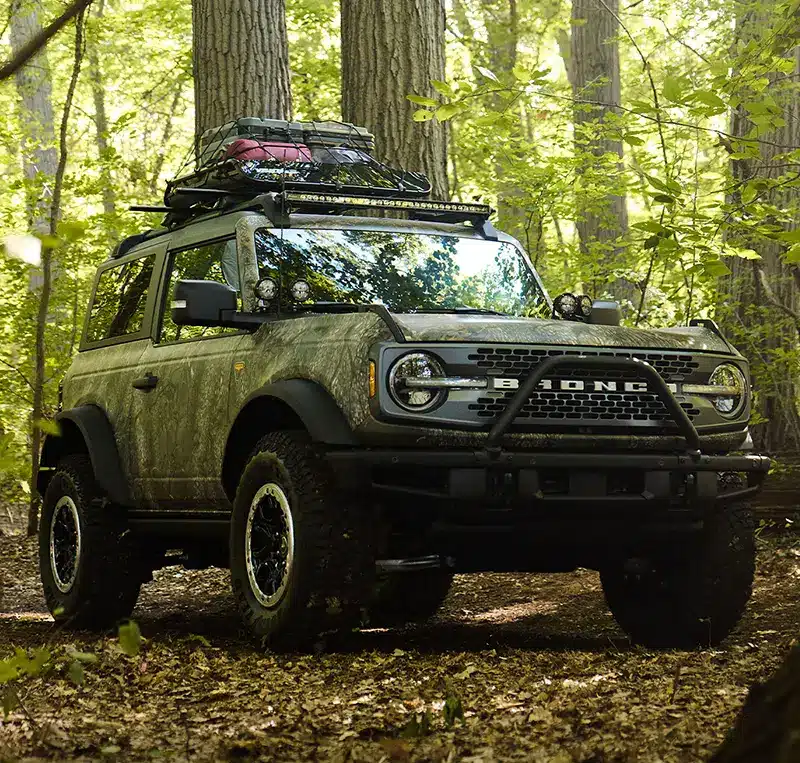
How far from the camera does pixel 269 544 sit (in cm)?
570

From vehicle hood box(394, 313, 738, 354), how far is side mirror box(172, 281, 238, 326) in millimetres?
849

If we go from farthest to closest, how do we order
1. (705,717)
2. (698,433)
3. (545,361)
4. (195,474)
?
(195,474)
(698,433)
(545,361)
(705,717)

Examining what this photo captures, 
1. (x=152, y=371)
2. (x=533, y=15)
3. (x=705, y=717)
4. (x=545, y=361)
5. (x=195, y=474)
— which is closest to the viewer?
(x=705, y=717)

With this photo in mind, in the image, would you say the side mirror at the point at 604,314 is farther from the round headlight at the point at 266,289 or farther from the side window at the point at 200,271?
the side window at the point at 200,271

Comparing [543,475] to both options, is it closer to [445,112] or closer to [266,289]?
[266,289]

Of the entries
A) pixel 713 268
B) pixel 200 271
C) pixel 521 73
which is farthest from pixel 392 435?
pixel 521 73

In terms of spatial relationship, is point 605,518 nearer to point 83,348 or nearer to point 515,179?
point 83,348

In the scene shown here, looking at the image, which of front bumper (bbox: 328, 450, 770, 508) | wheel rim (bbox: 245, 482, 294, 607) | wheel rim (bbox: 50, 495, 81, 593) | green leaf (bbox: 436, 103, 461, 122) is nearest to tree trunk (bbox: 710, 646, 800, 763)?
front bumper (bbox: 328, 450, 770, 508)

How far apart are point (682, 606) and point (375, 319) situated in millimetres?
2073

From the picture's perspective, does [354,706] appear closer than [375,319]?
Yes

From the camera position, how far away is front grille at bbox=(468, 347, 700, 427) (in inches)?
211

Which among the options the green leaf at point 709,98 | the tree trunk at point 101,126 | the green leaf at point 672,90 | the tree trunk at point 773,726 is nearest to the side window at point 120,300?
the green leaf at point 672,90

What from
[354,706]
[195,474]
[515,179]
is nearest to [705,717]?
[354,706]

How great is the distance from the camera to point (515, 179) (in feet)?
46.0
